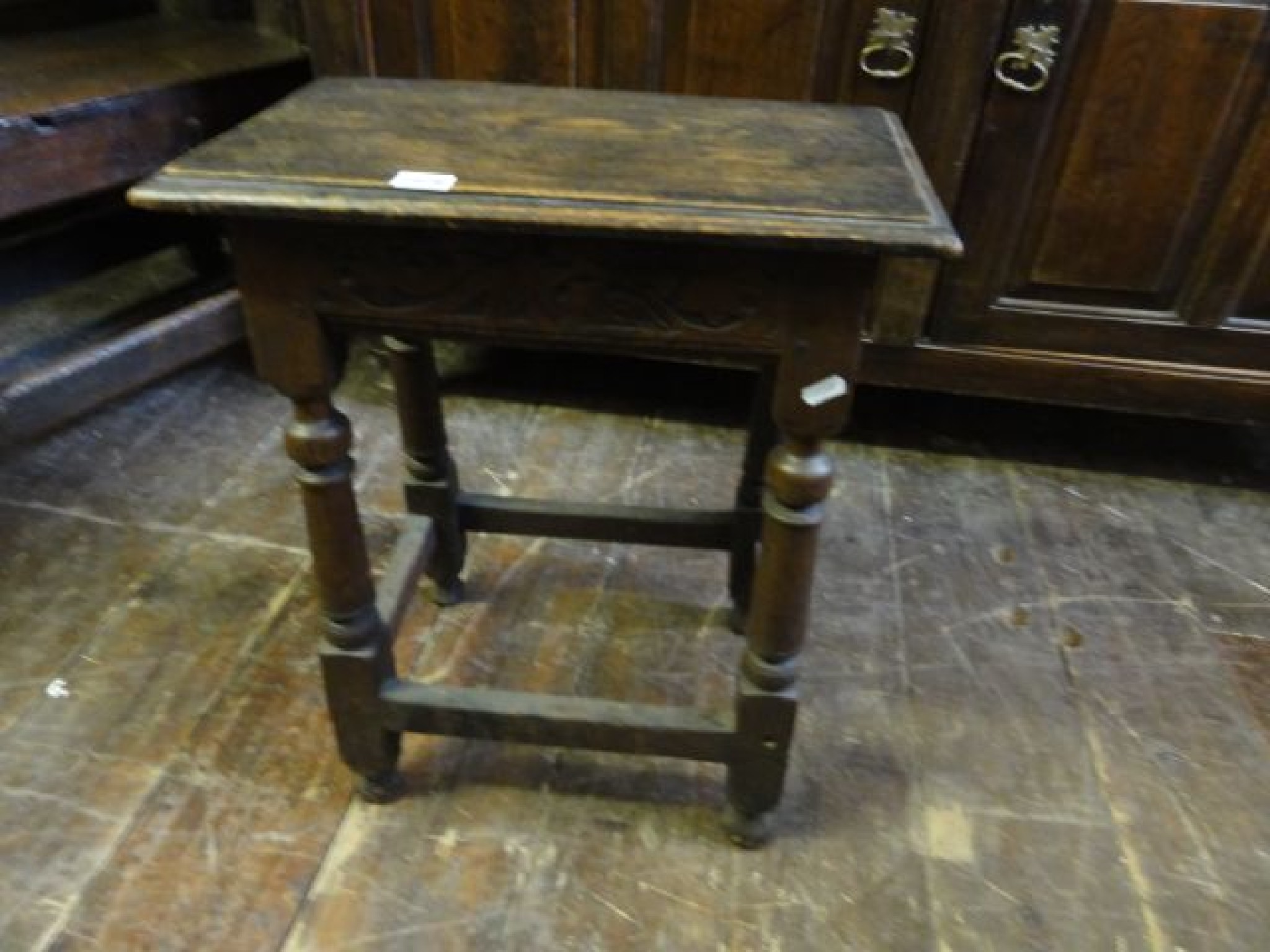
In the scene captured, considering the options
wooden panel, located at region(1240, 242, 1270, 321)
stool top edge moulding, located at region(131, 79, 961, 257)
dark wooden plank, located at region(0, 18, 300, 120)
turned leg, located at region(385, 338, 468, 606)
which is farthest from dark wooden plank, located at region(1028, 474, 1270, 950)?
dark wooden plank, located at region(0, 18, 300, 120)

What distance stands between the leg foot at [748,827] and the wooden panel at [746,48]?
3.60 ft

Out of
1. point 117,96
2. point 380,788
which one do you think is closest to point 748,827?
point 380,788

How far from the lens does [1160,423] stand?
1.98 meters

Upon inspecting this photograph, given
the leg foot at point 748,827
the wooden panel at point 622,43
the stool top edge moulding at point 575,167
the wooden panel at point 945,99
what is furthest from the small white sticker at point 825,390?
the wooden panel at point 622,43

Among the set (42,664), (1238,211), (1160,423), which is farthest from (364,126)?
(1160,423)

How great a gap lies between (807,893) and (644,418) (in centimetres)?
106

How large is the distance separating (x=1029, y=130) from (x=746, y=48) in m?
0.46

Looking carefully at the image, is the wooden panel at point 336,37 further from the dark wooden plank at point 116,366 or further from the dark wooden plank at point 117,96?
the dark wooden plank at point 116,366

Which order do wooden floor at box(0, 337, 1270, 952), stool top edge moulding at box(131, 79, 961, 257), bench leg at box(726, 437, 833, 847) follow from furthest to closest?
wooden floor at box(0, 337, 1270, 952) → bench leg at box(726, 437, 833, 847) → stool top edge moulding at box(131, 79, 961, 257)

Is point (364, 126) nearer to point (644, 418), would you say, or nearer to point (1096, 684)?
point (644, 418)

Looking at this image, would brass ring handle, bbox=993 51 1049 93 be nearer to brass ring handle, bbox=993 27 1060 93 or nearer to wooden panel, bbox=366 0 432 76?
brass ring handle, bbox=993 27 1060 93

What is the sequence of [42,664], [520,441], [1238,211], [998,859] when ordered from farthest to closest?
[520,441]
[1238,211]
[42,664]
[998,859]

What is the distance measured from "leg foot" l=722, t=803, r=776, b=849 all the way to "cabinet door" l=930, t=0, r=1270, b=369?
959 millimetres

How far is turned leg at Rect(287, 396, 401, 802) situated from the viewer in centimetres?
90
